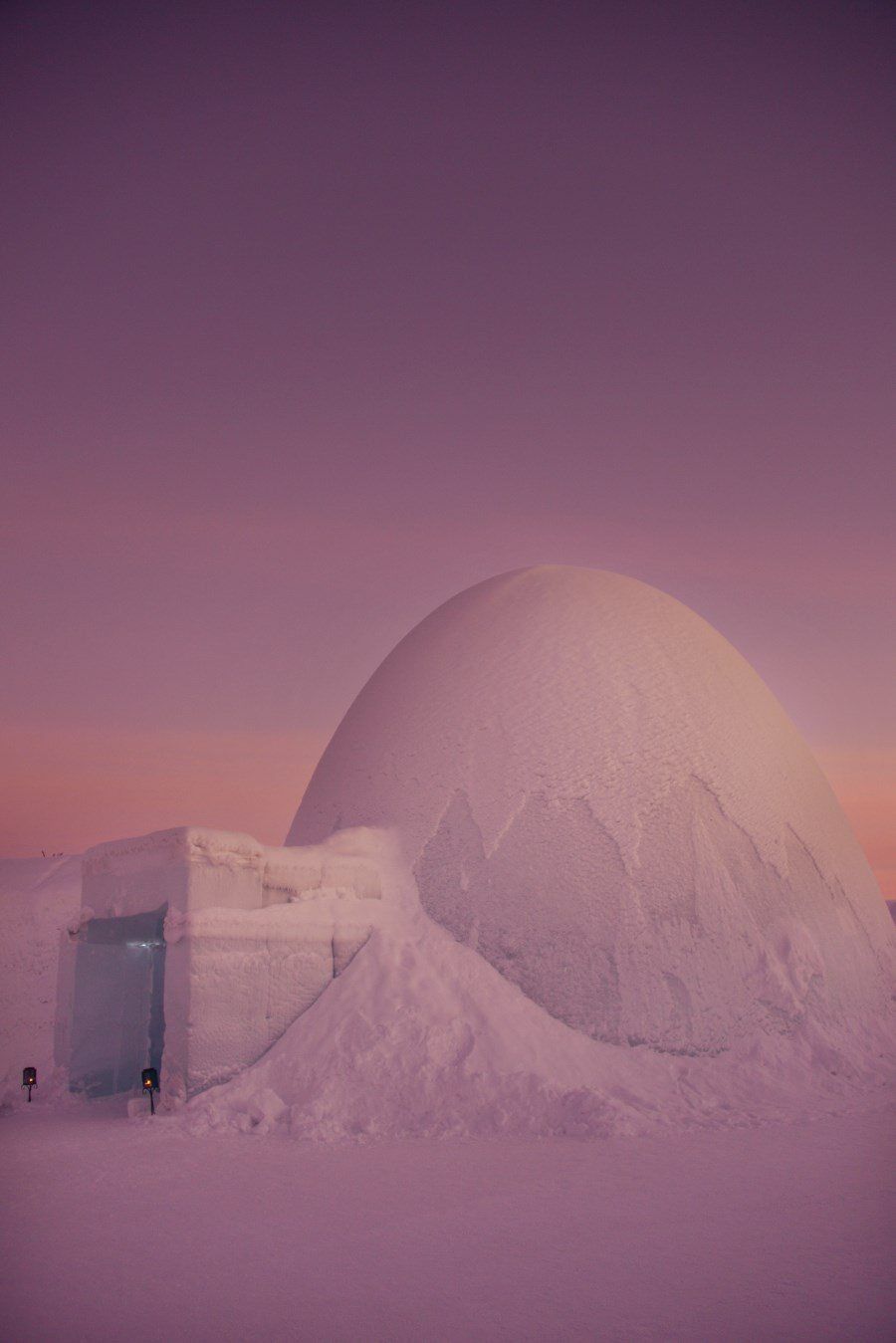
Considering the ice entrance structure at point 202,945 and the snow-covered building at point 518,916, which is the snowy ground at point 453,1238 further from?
the ice entrance structure at point 202,945

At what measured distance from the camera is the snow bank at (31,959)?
11.5m

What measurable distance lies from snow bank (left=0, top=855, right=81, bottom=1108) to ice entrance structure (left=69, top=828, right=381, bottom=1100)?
0.97 metres

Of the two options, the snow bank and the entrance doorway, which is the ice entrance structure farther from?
the snow bank

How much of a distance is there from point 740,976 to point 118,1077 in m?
6.13

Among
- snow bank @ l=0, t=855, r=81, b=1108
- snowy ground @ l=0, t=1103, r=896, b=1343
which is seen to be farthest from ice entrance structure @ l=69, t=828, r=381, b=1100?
snowy ground @ l=0, t=1103, r=896, b=1343

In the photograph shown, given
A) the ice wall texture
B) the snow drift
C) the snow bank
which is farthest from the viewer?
the snow bank

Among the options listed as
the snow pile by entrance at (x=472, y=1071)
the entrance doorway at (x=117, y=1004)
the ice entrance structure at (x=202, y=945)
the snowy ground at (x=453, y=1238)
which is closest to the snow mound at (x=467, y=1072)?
the snow pile by entrance at (x=472, y=1071)

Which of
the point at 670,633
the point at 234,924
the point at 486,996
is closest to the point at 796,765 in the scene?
the point at 670,633

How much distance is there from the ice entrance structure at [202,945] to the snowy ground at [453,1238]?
1362mm

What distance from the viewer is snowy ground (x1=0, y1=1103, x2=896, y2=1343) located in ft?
13.7

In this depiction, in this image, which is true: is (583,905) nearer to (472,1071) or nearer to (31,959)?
(472,1071)

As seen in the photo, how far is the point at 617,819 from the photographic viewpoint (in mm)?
10266

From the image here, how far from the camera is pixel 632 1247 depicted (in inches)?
199

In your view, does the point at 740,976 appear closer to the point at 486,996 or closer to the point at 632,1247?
the point at 486,996
